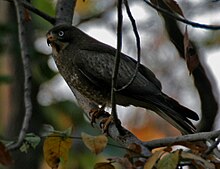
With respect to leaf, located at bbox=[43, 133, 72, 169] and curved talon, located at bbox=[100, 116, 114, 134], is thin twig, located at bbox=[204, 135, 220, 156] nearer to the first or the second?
leaf, located at bbox=[43, 133, 72, 169]

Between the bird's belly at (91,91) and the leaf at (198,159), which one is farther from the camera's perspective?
the bird's belly at (91,91)

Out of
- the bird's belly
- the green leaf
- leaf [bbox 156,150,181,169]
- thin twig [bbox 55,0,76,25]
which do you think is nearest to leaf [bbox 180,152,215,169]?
leaf [bbox 156,150,181,169]

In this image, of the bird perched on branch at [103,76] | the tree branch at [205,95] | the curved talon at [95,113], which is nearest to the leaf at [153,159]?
the tree branch at [205,95]

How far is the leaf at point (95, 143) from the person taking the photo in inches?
145

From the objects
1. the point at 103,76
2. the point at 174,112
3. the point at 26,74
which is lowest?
the point at 174,112

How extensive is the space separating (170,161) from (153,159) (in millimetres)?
97

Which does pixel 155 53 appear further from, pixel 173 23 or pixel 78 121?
pixel 173 23

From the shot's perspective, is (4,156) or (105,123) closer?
(4,156)

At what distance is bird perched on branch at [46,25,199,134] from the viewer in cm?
566

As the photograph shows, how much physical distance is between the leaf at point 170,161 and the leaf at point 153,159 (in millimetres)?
29

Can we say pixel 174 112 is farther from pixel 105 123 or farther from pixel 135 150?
pixel 135 150

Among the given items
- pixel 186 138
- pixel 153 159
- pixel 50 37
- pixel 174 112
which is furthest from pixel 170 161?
pixel 50 37

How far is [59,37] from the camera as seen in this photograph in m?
6.17

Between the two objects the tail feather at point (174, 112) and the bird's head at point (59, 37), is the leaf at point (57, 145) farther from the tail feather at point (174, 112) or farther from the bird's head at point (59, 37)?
the bird's head at point (59, 37)
